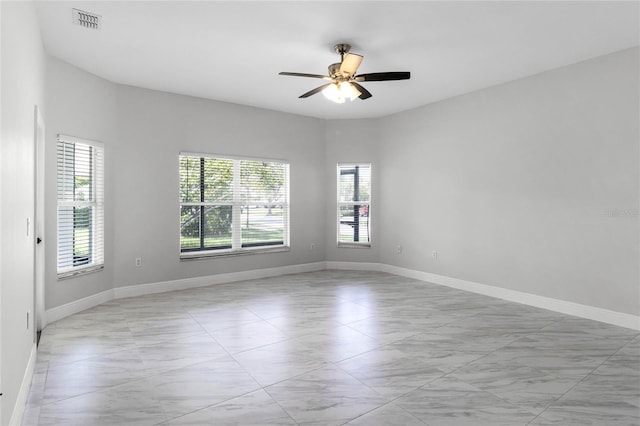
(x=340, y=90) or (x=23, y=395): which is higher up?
(x=340, y=90)

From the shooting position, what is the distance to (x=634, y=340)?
11.9ft

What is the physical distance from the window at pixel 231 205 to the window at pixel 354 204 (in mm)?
1080

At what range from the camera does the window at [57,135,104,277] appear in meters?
4.36

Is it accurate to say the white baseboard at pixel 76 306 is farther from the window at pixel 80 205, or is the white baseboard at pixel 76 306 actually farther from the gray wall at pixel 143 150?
the window at pixel 80 205

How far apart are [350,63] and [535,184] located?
2.80 metres

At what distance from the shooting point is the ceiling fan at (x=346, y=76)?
3.62m

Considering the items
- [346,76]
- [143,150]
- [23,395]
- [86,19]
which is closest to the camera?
[23,395]

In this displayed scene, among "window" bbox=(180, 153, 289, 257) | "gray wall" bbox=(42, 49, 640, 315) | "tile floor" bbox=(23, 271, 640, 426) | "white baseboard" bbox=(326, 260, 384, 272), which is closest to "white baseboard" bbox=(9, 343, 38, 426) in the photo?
"tile floor" bbox=(23, 271, 640, 426)

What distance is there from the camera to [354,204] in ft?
23.6

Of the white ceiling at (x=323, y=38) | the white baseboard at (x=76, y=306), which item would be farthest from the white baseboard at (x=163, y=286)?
the white ceiling at (x=323, y=38)

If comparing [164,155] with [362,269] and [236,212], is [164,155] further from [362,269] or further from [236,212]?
[362,269]

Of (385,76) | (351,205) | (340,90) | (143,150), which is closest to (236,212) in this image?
(143,150)

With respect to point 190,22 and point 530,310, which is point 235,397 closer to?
point 190,22

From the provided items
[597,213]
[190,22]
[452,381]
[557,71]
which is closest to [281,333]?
[452,381]
